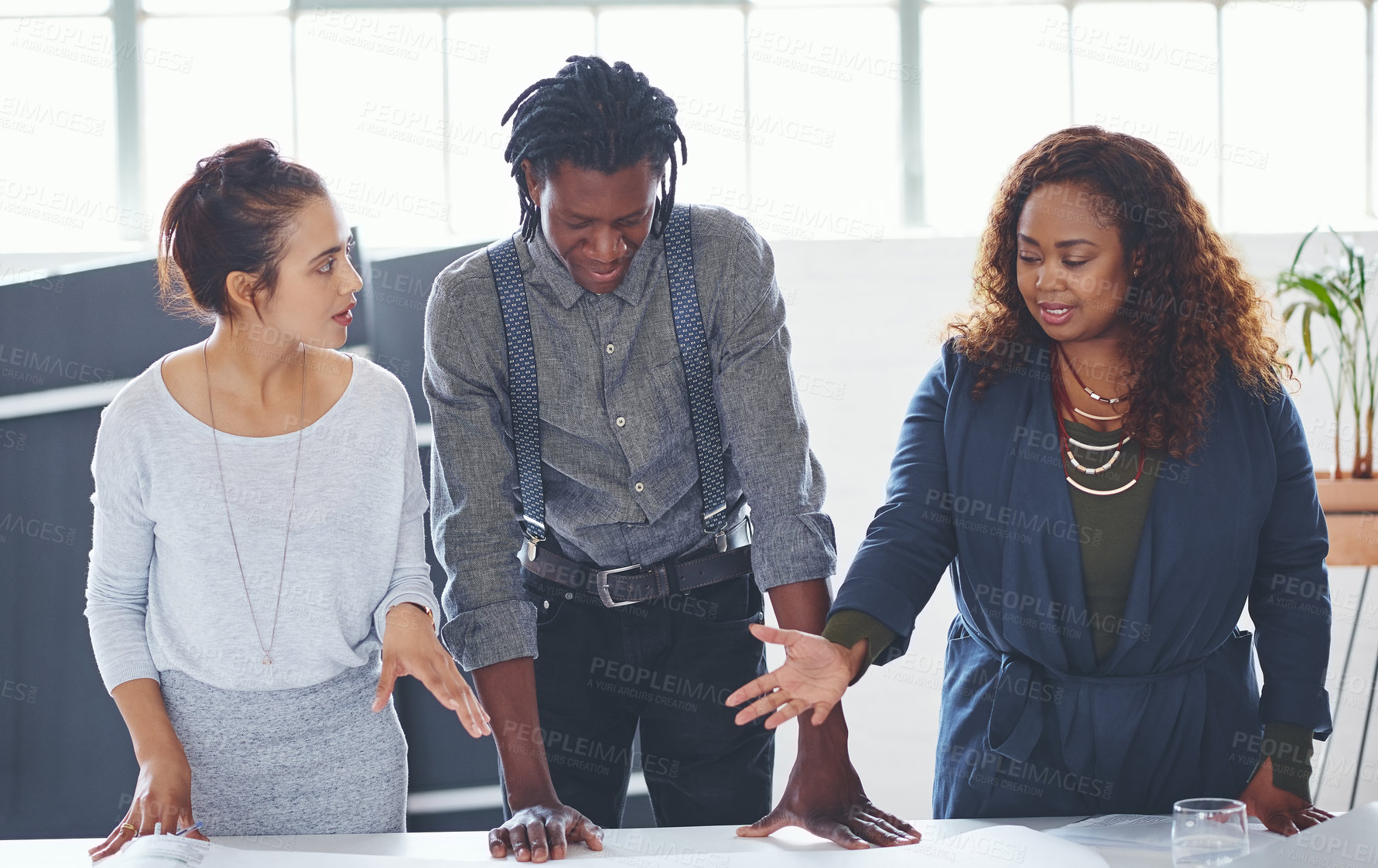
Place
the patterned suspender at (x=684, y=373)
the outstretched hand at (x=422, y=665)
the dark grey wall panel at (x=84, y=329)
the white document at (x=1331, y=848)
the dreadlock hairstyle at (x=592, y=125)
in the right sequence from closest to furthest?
the white document at (x=1331, y=848) < the outstretched hand at (x=422, y=665) < the dreadlock hairstyle at (x=592, y=125) < the patterned suspender at (x=684, y=373) < the dark grey wall panel at (x=84, y=329)

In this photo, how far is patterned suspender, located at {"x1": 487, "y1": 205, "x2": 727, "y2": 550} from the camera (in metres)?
1.37

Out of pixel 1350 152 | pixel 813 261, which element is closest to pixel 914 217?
pixel 813 261

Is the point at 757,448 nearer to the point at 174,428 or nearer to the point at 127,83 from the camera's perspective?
the point at 174,428

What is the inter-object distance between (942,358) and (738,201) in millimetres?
1679

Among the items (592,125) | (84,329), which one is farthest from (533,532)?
(84,329)

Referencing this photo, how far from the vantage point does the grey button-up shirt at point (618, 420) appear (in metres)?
1.32

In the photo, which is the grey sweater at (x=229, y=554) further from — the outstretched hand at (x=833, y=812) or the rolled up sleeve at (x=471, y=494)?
the outstretched hand at (x=833, y=812)

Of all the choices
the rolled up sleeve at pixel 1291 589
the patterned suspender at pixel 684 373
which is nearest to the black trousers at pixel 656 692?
the patterned suspender at pixel 684 373

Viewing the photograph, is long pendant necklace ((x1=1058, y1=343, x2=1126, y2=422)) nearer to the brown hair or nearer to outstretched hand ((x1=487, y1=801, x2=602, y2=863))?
outstretched hand ((x1=487, y1=801, x2=602, y2=863))

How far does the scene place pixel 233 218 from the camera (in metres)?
1.26

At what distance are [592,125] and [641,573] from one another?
0.55 m

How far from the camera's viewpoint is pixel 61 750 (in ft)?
6.49

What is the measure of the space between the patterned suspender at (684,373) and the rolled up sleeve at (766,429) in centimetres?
2

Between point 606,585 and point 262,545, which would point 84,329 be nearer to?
point 262,545
